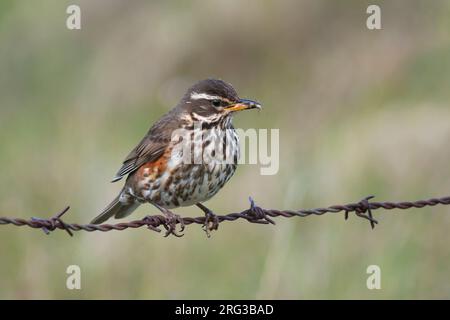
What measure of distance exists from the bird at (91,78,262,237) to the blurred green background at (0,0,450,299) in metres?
1.01

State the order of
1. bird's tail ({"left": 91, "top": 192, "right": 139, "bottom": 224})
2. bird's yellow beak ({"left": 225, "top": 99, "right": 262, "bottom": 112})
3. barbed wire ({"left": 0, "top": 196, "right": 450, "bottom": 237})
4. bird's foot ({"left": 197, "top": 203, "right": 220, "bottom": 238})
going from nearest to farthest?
1. barbed wire ({"left": 0, "top": 196, "right": 450, "bottom": 237})
2. bird's foot ({"left": 197, "top": 203, "right": 220, "bottom": 238})
3. bird's yellow beak ({"left": 225, "top": 99, "right": 262, "bottom": 112})
4. bird's tail ({"left": 91, "top": 192, "right": 139, "bottom": 224})

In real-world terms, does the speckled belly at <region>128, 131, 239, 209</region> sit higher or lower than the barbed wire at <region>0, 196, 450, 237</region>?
higher

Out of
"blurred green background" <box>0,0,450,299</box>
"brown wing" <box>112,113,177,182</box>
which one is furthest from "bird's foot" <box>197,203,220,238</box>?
"blurred green background" <box>0,0,450,299</box>

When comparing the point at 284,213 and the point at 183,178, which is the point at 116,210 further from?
the point at 284,213

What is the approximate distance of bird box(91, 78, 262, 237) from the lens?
8.76 m

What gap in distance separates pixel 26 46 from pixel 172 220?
501 cm

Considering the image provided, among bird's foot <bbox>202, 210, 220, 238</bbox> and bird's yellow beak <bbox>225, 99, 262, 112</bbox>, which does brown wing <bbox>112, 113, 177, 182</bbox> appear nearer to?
bird's yellow beak <bbox>225, 99, 262, 112</bbox>

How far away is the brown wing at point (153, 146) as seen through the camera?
899 centimetres

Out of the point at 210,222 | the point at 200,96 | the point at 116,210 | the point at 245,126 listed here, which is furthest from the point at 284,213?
the point at 245,126

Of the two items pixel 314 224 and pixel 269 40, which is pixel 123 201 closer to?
pixel 314 224

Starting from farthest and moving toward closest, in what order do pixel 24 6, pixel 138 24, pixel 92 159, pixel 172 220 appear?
pixel 138 24 → pixel 24 6 → pixel 92 159 → pixel 172 220

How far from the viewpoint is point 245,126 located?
12.4 m
